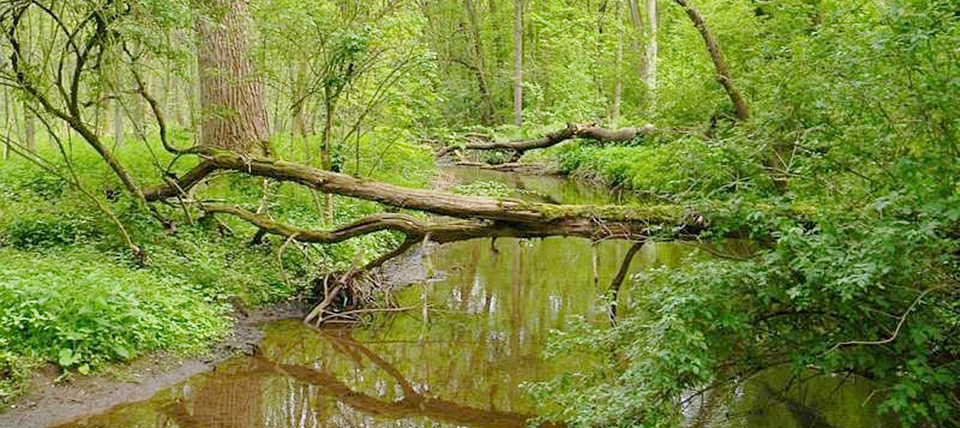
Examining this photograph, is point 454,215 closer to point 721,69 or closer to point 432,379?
point 432,379

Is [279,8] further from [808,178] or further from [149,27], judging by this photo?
[808,178]

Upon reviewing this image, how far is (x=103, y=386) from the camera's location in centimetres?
580

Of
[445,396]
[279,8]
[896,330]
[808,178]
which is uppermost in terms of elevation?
[279,8]

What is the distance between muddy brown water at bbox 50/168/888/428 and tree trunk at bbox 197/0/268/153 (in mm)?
3401

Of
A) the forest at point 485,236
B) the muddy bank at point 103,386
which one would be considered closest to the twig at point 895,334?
the forest at point 485,236

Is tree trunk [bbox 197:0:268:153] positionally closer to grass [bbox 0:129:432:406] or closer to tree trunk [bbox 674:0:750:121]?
grass [bbox 0:129:432:406]

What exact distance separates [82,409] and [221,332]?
1786 millimetres

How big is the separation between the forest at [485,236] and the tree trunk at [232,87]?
4 cm

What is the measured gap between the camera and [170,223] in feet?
28.6

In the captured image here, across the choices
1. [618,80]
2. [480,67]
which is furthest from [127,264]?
[480,67]

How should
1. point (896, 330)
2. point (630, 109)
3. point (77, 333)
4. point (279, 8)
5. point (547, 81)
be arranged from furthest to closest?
1. point (547, 81)
2. point (630, 109)
3. point (279, 8)
4. point (77, 333)
5. point (896, 330)

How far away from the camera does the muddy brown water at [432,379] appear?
18.3ft

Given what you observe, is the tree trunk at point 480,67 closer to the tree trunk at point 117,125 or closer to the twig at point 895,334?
the tree trunk at point 117,125

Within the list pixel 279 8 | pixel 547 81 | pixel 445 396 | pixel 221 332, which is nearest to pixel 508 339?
pixel 445 396
